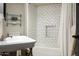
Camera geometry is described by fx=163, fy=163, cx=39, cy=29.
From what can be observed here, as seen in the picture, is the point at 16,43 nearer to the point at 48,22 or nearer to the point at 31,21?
the point at 31,21

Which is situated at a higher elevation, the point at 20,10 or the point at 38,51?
the point at 20,10

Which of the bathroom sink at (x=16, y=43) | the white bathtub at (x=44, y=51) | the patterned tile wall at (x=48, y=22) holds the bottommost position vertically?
the white bathtub at (x=44, y=51)

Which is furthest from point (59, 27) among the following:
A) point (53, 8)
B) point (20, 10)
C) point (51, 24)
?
point (20, 10)

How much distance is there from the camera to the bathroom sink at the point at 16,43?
1.57 m

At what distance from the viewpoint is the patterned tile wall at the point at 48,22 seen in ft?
5.37

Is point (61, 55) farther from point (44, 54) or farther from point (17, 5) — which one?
point (17, 5)

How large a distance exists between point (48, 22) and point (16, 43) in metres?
0.39

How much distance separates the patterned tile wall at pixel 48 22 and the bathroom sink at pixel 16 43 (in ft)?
0.30

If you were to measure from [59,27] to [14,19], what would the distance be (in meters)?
0.46

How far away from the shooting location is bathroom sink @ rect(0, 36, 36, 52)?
1568mm

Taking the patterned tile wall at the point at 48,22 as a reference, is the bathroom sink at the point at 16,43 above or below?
below

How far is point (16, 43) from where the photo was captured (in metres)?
1.60

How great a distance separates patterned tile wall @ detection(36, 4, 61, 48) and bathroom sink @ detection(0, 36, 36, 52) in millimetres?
91

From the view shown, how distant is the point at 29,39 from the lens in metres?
1.62
